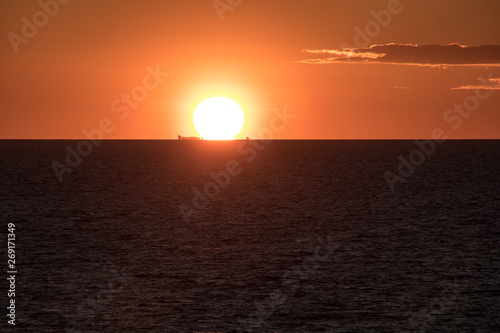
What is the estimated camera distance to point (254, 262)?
48219 mm

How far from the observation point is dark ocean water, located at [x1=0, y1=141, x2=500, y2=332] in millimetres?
34750

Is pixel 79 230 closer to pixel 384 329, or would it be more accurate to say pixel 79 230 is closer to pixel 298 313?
pixel 298 313

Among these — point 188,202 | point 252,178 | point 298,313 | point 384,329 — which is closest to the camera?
point 384,329

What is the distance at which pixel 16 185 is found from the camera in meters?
112

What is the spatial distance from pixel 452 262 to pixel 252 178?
92523mm

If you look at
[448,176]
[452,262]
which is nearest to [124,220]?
[452,262]

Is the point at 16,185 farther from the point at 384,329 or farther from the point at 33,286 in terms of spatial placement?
the point at 384,329

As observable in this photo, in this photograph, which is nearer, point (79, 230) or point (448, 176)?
point (79, 230)

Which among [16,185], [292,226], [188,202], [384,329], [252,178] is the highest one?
[252,178]

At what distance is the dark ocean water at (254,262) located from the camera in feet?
114

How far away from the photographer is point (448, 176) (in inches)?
5522

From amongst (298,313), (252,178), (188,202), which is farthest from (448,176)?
(298,313)

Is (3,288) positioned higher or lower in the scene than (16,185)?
lower

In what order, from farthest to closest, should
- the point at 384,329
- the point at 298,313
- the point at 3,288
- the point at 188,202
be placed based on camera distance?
the point at 188,202
the point at 3,288
the point at 298,313
the point at 384,329
